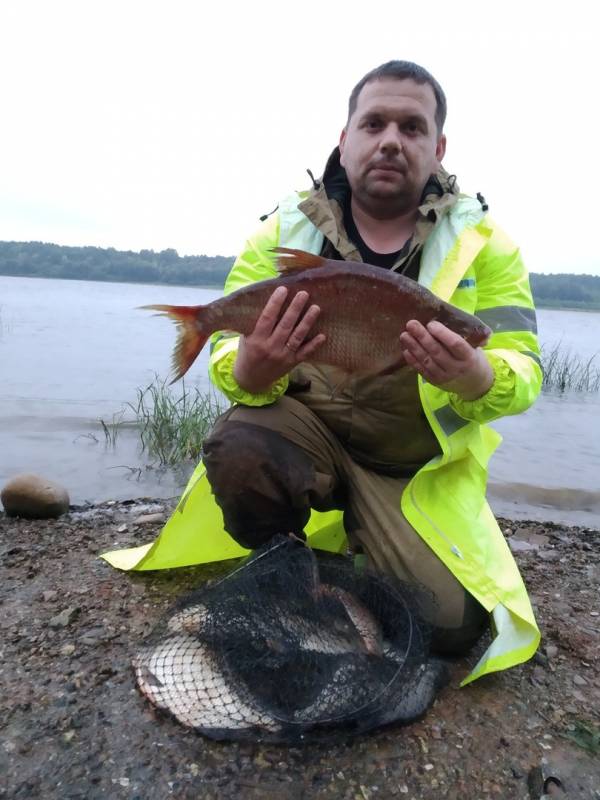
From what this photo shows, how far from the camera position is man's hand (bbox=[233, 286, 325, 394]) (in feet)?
8.39

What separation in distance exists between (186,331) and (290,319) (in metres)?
0.45

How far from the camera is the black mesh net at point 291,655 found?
2244 millimetres

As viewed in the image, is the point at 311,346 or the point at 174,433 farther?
the point at 174,433

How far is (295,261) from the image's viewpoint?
2586mm

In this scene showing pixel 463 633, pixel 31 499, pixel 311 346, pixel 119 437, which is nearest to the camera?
pixel 311 346

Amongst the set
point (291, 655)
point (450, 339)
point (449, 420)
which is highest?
point (450, 339)

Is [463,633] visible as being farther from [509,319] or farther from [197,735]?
[509,319]

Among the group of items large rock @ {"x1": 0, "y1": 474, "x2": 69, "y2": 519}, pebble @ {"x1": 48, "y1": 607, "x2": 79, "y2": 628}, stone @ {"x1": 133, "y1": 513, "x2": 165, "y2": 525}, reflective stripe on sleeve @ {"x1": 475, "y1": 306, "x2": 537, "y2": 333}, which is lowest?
stone @ {"x1": 133, "y1": 513, "x2": 165, "y2": 525}

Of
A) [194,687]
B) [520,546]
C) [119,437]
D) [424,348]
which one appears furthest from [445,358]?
[119,437]

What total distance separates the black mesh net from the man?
9.8 inches

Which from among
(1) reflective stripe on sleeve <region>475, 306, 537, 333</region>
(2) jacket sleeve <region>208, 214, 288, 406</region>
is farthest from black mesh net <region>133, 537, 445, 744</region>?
(1) reflective stripe on sleeve <region>475, 306, 537, 333</region>

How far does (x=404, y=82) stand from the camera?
3.03m

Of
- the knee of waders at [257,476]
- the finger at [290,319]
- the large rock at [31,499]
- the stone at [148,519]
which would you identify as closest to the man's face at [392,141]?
the finger at [290,319]

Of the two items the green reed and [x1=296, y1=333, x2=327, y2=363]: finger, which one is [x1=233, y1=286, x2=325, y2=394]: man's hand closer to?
[x1=296, y1=333, x2=327, y2=363]: finger
